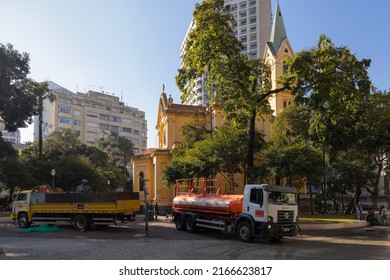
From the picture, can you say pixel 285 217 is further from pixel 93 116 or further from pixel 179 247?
pixel 93 116

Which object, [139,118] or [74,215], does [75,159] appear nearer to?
[74,215]

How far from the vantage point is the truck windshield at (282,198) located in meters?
16.7

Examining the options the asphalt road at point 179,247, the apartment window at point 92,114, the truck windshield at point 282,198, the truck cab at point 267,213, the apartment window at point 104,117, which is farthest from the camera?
the apartment window at point 104,117

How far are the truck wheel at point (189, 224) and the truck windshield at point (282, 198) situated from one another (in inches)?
213

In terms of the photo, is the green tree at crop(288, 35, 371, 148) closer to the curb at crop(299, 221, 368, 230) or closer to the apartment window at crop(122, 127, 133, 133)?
the curb at crop(299, 221, 368, 230)

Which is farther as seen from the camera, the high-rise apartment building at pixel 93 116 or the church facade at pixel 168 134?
the high-rise apartment building at pixel 93 116

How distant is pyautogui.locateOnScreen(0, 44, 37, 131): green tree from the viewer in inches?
1302

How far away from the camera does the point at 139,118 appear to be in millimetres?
121250

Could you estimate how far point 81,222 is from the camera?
21109 mm

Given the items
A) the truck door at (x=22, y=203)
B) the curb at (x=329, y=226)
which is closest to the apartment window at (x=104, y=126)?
the truck door at (x=22, y=203)

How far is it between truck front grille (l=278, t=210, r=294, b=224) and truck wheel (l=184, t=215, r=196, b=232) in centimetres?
541

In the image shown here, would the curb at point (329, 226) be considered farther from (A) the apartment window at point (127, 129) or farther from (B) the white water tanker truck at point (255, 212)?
(A) the apartment window at point (127, 129)

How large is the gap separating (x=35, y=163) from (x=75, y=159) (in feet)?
15.3
